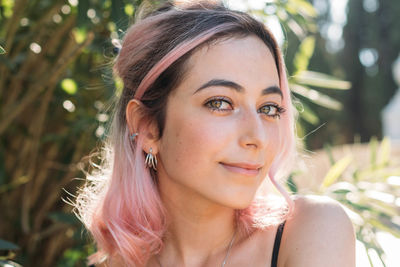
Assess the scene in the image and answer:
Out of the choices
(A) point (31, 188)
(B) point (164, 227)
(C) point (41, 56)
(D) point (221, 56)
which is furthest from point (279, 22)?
(A) point (31, 188)

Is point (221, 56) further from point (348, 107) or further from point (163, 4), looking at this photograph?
point (348, 107)

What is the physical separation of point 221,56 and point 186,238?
66cm

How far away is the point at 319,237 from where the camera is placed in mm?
1579

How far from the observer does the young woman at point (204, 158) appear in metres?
1.54

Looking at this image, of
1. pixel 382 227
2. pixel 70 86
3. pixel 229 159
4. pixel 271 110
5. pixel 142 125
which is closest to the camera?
pixel 229 159

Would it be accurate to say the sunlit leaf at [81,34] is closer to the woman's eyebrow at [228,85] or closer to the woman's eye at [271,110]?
the woman's eyebrow at [228,85]

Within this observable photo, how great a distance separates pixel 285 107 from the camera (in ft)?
5.93

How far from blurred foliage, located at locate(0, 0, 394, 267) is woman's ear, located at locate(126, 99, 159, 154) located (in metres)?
0.33

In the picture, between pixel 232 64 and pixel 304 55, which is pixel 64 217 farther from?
pixel 304 55

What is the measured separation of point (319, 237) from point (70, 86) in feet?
4.47

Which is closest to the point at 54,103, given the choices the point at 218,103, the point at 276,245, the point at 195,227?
the point at 195,227

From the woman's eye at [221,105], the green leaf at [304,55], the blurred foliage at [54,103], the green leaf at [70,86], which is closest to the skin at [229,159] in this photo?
the woman's eye at [221,105]

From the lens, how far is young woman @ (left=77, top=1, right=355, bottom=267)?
1.54m

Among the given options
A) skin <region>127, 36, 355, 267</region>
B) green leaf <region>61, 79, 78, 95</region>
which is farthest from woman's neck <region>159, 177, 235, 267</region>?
green leaf <region>61, 79, 78, 95</region>
